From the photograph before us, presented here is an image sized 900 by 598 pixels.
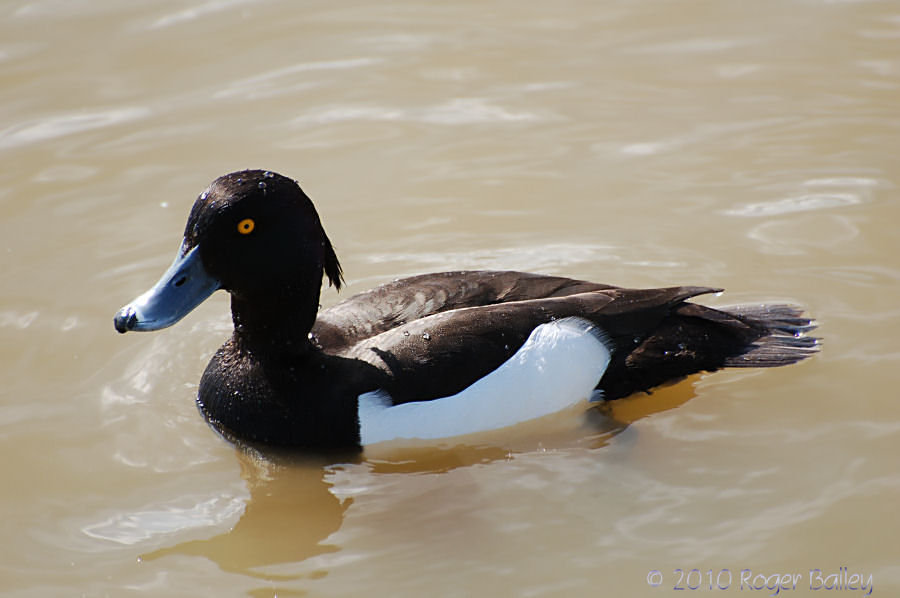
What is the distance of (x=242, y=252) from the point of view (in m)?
4.48

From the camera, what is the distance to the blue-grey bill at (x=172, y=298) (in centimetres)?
433

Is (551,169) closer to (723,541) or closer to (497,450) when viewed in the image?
(497,450)

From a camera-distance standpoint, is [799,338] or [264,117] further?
[264,117]

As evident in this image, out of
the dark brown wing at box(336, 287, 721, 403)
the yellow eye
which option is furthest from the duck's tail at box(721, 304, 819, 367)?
the yellow eye

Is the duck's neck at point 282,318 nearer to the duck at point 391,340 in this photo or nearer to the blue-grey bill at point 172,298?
the duck at point 391,340

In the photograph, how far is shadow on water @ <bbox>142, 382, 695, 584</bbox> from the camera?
13.7 ft

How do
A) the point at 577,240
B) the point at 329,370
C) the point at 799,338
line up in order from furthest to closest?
1. the point at 577,240
2. the point at 799,338
3. the point at 329,370

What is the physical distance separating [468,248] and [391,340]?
1.68 meters

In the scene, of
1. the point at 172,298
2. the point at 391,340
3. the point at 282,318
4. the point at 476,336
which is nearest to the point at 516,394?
the point at 476,336

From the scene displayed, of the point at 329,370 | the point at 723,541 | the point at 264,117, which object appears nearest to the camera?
the point at 723,541

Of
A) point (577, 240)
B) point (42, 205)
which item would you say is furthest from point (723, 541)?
point (42, 205)

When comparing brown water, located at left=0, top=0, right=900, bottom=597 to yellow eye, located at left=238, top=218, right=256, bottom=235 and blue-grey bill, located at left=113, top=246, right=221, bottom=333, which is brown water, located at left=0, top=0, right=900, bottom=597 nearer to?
blue-grey bill, located at left=113, top=246, right=221, bottom=333

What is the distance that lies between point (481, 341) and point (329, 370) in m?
0.65

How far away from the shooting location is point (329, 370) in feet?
15.1
